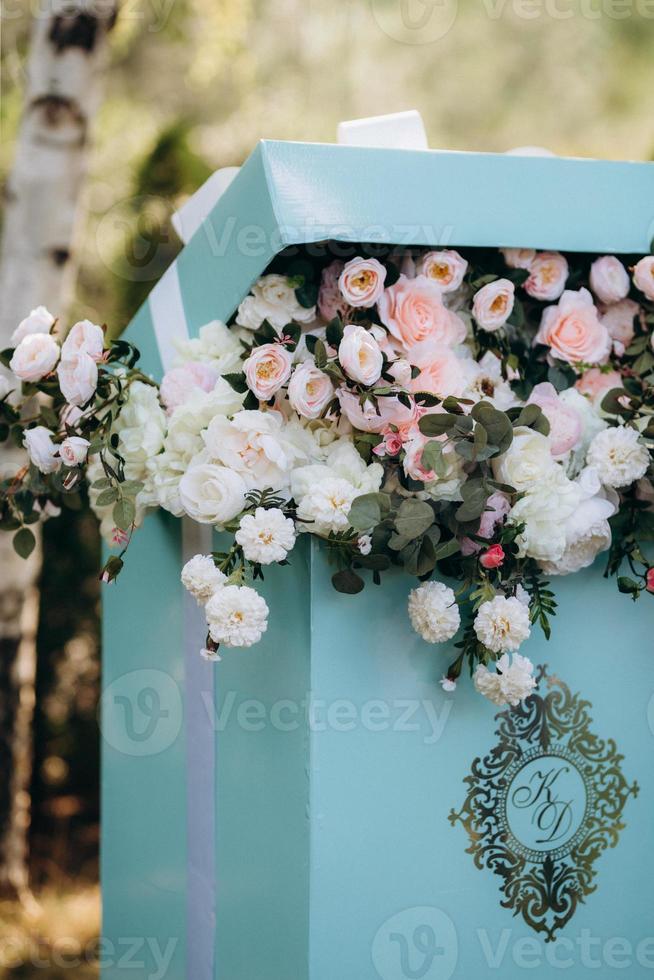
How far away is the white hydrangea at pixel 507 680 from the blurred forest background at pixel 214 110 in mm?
2399

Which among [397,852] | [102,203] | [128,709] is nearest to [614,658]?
[397,852]

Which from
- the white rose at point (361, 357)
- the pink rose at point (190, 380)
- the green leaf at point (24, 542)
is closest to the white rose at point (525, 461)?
the white rose at point (361, 357)

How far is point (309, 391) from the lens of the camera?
4.46 feet

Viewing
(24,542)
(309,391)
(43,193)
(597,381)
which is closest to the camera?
(309,391)

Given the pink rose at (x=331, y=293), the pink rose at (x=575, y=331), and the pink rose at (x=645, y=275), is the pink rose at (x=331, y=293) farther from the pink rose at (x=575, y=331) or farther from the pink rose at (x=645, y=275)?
the pink rose at (x=645, y=275)

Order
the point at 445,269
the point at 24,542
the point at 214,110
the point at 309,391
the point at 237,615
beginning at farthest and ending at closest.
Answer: the point at 214,110 < the point at 24,542 < the point at 445,269 < the point at 309,391 < the point at 237,615

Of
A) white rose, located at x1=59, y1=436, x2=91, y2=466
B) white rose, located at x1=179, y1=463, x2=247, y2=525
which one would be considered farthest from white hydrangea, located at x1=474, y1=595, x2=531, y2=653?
white rose, located at x1=59, y1=436, x2=91, y2=466

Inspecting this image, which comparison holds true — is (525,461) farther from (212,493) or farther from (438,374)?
(212,493)

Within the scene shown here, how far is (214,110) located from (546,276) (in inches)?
208

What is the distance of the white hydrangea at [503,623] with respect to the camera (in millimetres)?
1298

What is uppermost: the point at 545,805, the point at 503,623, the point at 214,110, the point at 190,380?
the point at 214,110

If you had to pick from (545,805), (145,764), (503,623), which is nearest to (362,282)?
(503,623)

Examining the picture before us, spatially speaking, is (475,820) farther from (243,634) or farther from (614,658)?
(243,634)

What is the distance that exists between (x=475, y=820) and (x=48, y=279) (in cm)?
221
